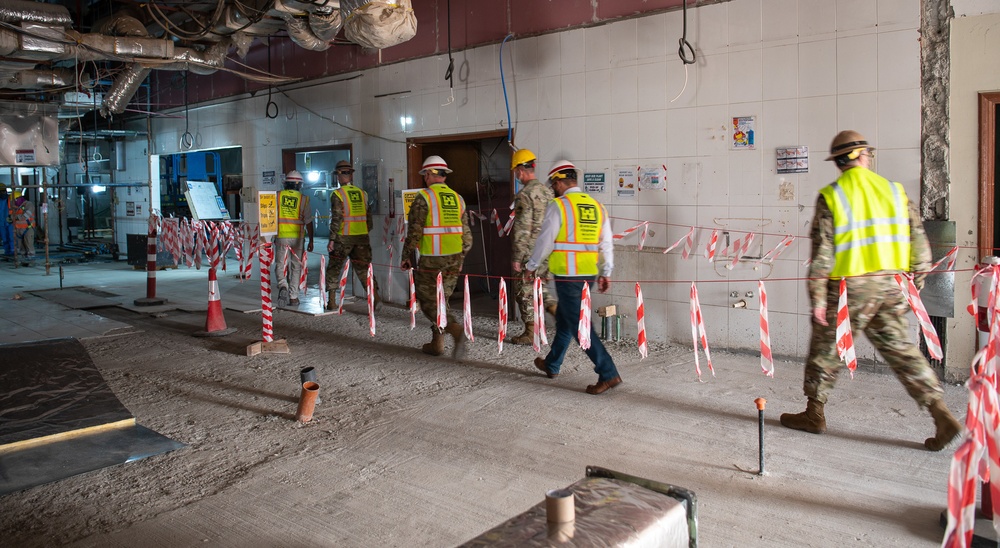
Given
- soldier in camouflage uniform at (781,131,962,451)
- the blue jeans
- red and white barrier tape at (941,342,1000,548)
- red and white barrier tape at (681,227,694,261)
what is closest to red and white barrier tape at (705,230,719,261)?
red and white barrier tape at (681,227,694,261)

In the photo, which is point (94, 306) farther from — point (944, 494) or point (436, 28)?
point (944, 494)

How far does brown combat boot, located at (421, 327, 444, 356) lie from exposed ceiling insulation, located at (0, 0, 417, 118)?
11.0ft

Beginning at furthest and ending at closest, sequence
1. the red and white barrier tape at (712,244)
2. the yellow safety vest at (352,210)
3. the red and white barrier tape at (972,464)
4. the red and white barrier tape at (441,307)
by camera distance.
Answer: the yellow safety vest at (352,210) → the red and white barrier tape at (712,244) → the red and white barrier tape at (441,307) → the red and white barrier tape at (972,464)

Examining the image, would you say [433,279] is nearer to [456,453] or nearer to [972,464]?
[456,453]

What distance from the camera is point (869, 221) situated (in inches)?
185

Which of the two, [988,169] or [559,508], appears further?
[988,169]

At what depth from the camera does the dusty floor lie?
3.74 metres

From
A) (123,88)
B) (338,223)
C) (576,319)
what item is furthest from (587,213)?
(123,88)

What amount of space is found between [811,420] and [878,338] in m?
0.75

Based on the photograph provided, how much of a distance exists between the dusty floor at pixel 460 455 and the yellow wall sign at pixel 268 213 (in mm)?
2930

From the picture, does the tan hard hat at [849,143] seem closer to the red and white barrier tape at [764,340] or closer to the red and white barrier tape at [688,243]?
the red and white barrier tape at [764,340]


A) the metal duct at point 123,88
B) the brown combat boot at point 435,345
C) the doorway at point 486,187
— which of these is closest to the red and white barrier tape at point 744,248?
the brown combat boot at point 435,345

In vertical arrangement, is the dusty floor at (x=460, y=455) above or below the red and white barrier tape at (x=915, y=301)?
below

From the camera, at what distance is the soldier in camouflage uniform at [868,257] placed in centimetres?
468
